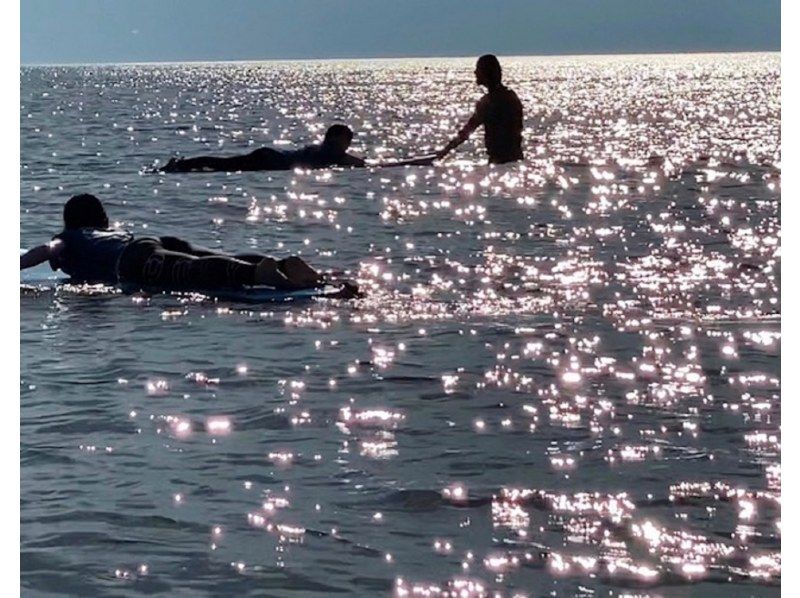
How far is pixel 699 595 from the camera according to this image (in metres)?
6.77

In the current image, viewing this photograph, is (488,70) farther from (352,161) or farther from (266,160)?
(266,160)

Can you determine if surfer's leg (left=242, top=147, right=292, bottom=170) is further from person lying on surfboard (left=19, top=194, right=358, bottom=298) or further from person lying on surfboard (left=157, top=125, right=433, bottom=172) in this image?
person lying on surfboard (left=19, top=194, right=358, bottom=298)

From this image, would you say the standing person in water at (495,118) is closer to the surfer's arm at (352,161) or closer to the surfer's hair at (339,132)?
the surfer's arm at (352,161)

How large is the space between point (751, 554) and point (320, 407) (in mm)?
3809

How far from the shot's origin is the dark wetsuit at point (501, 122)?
23.1 meters

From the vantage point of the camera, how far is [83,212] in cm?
1459

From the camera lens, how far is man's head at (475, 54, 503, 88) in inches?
856

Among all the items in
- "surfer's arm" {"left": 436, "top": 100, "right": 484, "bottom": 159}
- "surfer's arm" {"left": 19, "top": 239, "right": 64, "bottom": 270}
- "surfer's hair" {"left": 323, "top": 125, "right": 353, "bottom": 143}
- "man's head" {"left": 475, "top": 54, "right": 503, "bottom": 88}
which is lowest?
"surfer's arm" {"left": 19, "top": 239, "right": 64, "bottom": 270}

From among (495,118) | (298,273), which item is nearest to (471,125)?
(495,118)

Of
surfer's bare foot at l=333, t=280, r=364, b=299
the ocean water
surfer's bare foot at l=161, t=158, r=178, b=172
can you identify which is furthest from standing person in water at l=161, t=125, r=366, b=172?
surfer's bare foot at l=333, t=280, r=364, b=299

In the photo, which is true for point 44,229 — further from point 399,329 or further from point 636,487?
point 636,487

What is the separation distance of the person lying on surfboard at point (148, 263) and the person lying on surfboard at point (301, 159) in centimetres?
1300

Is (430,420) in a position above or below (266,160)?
below

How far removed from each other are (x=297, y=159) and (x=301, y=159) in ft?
0.74
